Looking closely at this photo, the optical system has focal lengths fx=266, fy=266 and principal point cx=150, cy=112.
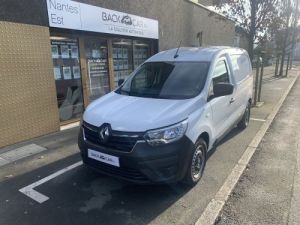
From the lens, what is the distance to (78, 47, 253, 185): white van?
3191 mm

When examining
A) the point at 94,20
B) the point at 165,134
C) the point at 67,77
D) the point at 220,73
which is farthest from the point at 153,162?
the point at 94,20

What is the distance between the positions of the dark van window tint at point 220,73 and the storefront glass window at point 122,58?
182 inches

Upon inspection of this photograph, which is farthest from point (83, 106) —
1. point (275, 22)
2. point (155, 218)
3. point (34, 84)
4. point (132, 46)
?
point (275, 22)

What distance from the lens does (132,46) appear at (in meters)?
9.55

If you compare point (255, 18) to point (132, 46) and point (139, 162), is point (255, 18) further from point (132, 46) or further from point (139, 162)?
point (139, 162)

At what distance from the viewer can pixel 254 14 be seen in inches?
378

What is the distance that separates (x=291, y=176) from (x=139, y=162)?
2.55 metres

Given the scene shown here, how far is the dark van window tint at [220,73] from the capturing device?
4.41m

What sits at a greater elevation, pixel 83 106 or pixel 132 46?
pixel 132 46

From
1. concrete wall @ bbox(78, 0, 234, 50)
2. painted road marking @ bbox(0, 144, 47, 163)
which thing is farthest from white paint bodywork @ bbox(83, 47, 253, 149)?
concrete wall @ bbox(78, 0, 234, 50)

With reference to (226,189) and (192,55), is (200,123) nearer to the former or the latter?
(226,189)

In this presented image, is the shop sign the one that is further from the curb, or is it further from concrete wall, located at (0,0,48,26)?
the curb

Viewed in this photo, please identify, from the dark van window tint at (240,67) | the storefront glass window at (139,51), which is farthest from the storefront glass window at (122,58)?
the dark van window tint at (240,67)

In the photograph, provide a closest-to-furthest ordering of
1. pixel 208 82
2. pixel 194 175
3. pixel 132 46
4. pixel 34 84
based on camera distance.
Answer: pixel 194 175, pixel 208 82, pixel 34 84, pixel 132 46
